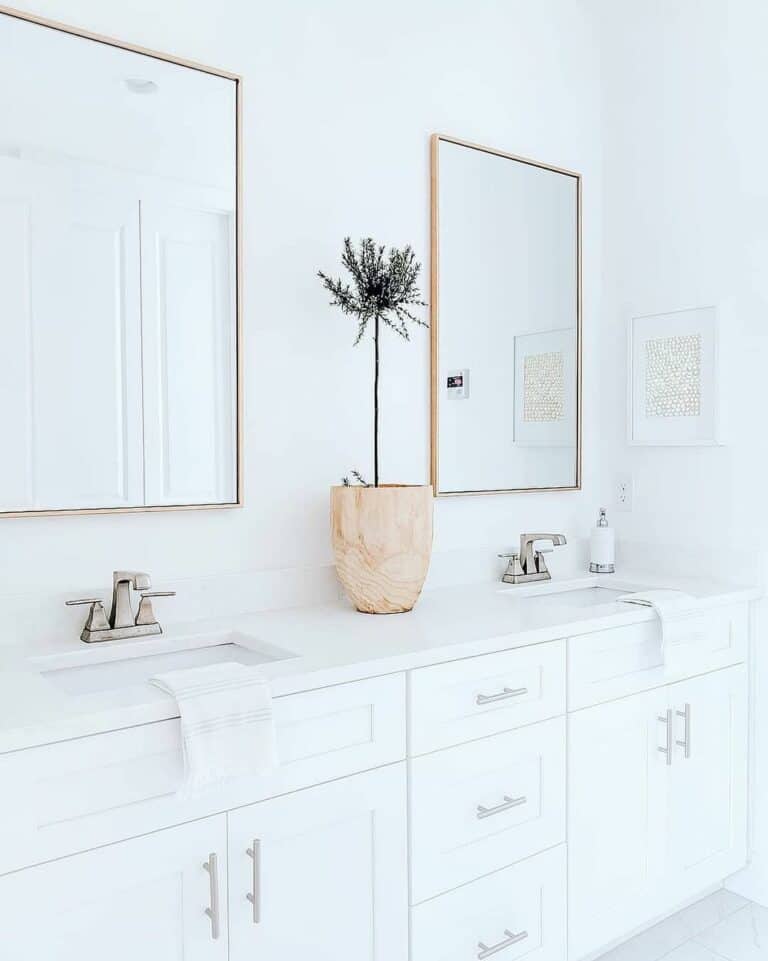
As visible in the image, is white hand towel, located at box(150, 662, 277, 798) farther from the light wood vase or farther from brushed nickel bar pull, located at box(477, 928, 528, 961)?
brushed nickel bar pull, located at box(477, 928, 528, 961)

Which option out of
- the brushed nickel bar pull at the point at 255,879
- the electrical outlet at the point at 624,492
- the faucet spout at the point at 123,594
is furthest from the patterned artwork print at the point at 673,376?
the brushed nickel bar pull at the point at 255,879

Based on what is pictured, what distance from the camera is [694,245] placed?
2.52 m

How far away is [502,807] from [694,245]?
1.68 m

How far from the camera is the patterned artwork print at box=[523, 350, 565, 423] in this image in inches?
100.0

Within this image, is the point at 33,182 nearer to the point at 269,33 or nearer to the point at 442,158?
the point at 269,33

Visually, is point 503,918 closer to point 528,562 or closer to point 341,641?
point 341,641

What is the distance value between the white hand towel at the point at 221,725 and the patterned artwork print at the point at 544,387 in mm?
1416

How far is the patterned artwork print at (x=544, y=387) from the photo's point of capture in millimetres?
2539

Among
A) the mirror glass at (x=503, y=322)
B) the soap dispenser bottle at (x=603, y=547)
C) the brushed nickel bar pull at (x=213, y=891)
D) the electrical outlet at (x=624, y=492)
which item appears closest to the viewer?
the brushed nickel bar pull at (x=213, y=891)

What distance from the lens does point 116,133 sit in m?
1.79

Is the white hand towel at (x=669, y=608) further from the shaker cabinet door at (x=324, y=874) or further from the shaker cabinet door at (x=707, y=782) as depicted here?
the shaker cabinet door at (x=324, y=874)

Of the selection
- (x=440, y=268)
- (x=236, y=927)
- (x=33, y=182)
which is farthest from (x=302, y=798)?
(x=440, y=268)

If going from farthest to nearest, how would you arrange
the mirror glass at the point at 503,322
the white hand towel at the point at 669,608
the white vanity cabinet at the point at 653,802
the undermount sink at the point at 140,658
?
the mirror glass at the point at 503,322 → the white hand towel at the point at 669,608 → the white vanity cabinet at the point at 653,802 → the undermount sink at the point at 140,658

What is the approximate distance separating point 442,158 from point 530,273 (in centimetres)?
43
